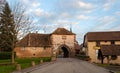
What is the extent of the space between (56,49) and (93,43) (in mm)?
14394

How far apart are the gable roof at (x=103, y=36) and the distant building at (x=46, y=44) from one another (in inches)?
393

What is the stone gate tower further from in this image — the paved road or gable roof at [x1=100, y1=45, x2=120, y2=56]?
the paved road

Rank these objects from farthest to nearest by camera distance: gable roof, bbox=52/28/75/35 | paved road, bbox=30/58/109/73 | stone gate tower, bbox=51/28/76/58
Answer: gable roof, bbox=52/28/75/35
stone gate tower, bbox=51/28/76/58
paved road, bbox=30/58/109/73

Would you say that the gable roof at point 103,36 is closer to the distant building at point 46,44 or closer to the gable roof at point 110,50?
the distant building at point 46,44

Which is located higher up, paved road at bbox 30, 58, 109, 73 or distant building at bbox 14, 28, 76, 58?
distant building at bbox 14, 28, 76, 58

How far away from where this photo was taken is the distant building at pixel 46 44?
88562mm

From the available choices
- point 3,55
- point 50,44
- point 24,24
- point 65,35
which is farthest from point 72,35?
point 24,24

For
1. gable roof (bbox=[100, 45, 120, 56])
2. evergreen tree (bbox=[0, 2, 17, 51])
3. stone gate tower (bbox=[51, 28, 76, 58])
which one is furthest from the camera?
stone gate tower (bbox=[51, 28, 76, 58])

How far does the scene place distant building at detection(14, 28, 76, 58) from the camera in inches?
3487

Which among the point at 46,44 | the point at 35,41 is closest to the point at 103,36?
the point at 46,44

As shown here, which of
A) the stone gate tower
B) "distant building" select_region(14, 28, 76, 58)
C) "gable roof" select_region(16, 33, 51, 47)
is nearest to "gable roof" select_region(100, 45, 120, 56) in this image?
the stone gate tower

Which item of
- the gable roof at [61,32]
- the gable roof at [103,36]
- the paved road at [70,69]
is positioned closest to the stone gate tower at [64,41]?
the gable roof at [61,32]

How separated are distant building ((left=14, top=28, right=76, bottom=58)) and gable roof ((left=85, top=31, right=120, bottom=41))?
998 centimetres

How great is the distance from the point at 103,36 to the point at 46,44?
66.0 feet
